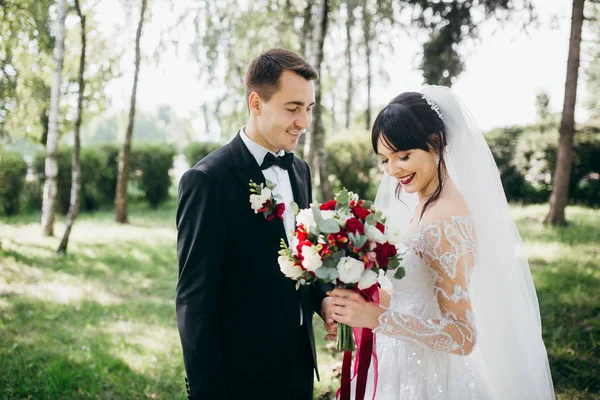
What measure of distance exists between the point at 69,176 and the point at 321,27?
11.5 m

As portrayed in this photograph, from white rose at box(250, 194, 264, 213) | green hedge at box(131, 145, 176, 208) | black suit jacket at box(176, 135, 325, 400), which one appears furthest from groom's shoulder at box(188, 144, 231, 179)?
green hedge at box(131, 145, 176, 208)

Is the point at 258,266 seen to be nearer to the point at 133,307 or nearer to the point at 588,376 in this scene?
the point at 588,376

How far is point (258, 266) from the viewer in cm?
227

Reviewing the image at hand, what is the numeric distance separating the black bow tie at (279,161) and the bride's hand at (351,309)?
84 cm

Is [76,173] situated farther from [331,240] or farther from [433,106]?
→ [331,240]

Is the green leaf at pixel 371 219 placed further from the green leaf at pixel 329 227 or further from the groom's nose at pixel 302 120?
the groom's nose at pixel 302 120

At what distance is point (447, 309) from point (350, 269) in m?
0.70

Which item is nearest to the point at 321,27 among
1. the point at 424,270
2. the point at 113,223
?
the point at 424,270

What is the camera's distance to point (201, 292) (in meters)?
2.06

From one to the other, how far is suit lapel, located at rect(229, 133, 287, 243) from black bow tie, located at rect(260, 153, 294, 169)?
74 millimetres

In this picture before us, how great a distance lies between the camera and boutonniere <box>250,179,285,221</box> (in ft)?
7.24

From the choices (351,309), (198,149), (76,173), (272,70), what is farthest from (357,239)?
(198,149)

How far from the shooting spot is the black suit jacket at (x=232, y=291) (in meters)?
2.07

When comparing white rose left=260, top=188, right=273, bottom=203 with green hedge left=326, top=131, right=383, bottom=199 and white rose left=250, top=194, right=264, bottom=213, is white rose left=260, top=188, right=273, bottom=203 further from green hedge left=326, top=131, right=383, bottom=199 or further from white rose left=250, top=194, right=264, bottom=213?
green hedge left=326, top=131, right=383, bottom=199
